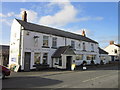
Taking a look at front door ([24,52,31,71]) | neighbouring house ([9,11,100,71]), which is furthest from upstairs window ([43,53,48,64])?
front door ([24,52,31,71])

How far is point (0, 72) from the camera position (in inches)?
502

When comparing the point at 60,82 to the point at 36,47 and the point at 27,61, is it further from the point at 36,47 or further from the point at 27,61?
the point at 36,47

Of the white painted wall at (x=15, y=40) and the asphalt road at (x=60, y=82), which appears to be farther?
the white painted wall at (x=15, y=40)

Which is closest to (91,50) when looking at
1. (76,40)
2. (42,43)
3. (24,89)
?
(76,40)

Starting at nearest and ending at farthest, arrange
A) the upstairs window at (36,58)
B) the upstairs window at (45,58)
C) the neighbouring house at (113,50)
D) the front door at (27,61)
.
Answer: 1. the front door at (27,61)
2. the upstairs window at (36,58)
3. the upstairs window at (45,58)
4. the neighbouring house at (113,50)

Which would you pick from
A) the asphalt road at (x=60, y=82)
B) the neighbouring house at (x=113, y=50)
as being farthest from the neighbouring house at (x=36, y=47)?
the neighbouring house at (x=113, y=50)

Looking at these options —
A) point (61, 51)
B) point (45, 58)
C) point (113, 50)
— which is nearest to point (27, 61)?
point (45, 58)

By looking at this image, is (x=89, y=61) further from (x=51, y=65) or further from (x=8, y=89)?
(x=8, y=89)

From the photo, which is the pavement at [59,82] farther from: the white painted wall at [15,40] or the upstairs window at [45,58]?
the upstairs window at [45,58]

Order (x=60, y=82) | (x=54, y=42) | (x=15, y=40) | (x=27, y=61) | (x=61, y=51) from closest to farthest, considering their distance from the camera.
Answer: (x=60, y=82) < (x=27, y=61) < (x=15, y=40) < (x=61, y=51) < (x=54, y=42)

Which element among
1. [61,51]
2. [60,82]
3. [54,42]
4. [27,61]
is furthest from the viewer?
[54,42]

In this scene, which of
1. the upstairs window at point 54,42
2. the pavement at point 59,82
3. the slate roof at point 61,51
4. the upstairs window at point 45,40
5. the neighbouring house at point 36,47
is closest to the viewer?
the pavement at point 59,82

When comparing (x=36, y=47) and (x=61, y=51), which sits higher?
(x=36, y=47)

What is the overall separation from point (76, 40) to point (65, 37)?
4112mm
